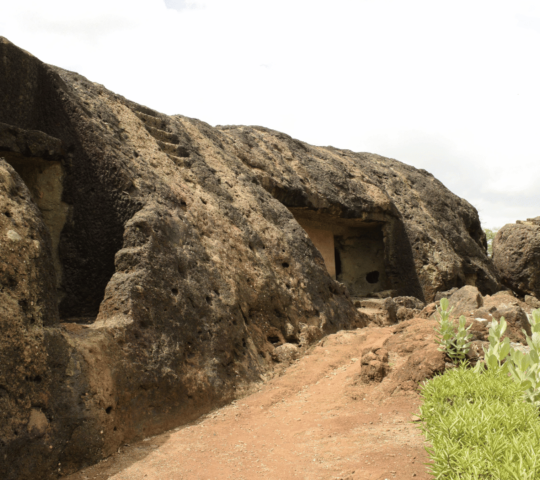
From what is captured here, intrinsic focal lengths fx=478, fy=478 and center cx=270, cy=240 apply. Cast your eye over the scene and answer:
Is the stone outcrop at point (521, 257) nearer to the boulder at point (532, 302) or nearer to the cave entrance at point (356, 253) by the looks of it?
the boulder at point (532, 302)

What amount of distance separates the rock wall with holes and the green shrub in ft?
7.47

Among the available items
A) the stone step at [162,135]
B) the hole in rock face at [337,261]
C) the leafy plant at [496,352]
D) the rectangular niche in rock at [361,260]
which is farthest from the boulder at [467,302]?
the hole in rock face at [337,261]

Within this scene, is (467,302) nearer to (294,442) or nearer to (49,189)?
(294,442)

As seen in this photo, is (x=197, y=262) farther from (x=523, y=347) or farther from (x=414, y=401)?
(x=523, y=347)

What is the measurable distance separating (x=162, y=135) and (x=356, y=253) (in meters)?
6.59

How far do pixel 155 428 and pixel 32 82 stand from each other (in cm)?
409

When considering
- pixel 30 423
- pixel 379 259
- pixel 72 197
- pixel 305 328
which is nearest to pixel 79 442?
pixel 30 423

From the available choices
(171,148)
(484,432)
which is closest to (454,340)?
(484,432)

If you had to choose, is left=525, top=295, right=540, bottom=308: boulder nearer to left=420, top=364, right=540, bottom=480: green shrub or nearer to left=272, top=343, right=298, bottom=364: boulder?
left=272, top=343, right=298, bottom=364: boulder

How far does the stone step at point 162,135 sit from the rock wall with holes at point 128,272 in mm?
24

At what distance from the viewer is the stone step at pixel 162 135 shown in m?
7.36

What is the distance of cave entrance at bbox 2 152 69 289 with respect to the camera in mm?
5176

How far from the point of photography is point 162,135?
7.49 meters

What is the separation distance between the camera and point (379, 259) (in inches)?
476
